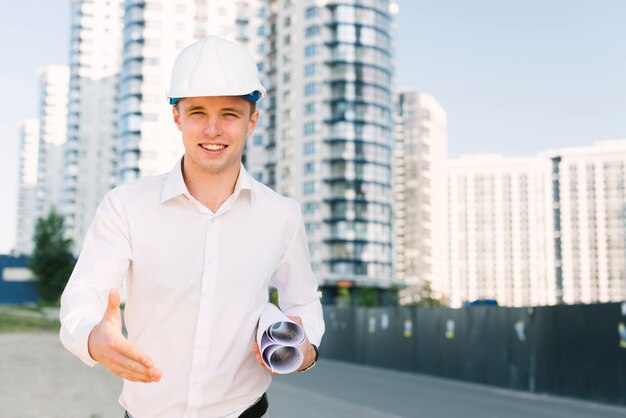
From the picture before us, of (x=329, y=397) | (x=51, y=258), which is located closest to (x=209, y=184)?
(x=329, y=397)

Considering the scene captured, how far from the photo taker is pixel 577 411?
13906 millimetres

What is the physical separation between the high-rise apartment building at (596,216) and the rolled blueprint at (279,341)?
19883 cm

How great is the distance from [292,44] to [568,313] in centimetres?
8491

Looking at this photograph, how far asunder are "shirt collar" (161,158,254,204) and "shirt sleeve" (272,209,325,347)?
0.82 ft

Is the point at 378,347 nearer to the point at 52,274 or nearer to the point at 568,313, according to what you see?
the point at 568,313

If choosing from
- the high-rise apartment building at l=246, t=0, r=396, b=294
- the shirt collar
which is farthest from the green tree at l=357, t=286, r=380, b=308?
the shirt collar

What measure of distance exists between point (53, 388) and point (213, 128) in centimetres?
1316

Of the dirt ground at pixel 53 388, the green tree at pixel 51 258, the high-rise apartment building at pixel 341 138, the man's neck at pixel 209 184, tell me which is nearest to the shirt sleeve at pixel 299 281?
the man's neck at pixel 209 184

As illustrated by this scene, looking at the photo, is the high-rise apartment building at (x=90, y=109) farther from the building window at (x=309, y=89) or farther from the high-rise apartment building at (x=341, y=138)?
the building window at (x=309, y=89)

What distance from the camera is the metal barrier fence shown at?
14.9 m

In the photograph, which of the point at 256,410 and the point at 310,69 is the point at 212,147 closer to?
the point at 256,410

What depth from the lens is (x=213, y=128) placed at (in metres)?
2.66

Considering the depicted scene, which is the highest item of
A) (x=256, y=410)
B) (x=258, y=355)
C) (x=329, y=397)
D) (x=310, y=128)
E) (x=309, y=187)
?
(x=310, y=128)

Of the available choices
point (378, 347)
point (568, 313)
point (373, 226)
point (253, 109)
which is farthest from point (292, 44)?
point (253, 109)
